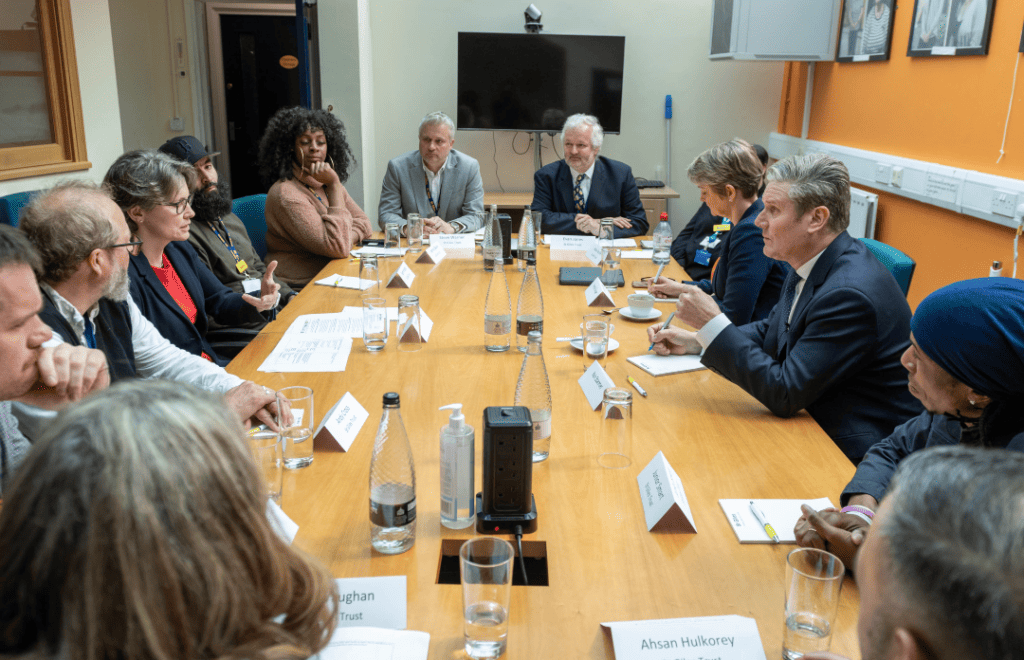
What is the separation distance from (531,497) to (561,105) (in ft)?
16.1

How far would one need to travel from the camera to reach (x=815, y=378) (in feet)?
5.95

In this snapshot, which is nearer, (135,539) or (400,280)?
(135,539)

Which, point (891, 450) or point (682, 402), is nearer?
point (891, 450)

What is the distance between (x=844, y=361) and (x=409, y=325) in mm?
1194

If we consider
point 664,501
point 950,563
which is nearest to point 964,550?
point 950,563

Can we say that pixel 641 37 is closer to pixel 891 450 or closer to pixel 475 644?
pixel 891 450

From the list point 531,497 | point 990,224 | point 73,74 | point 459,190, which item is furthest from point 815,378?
point 73,74

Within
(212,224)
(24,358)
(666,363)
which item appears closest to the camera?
(24,358)

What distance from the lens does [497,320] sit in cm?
227

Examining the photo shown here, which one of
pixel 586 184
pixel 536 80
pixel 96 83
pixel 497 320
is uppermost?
pixel 536 80

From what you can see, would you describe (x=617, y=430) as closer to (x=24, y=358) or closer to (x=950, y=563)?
(x=950, y=563)

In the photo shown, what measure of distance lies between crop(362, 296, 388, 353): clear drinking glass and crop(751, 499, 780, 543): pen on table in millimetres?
1225

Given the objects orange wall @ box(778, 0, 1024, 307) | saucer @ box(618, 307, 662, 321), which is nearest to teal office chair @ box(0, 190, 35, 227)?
saucer @ box(618, 307, 662, 321)

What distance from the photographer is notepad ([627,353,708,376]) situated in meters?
2.10
